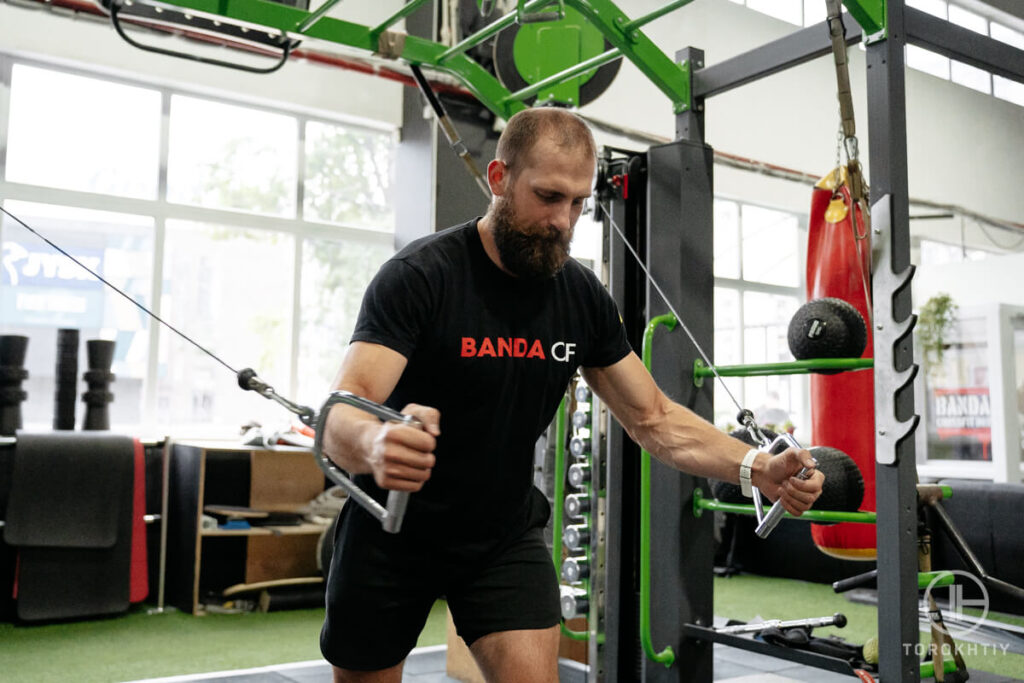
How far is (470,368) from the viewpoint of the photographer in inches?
68.1

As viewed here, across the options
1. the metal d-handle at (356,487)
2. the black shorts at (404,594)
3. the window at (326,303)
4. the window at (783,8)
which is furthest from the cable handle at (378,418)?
the window at (783,8)

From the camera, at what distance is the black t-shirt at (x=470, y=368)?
1.71 meters

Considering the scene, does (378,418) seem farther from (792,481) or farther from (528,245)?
(792,481)

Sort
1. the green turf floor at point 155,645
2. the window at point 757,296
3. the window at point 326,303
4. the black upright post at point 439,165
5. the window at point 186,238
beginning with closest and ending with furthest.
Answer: the green turf floor at point 155,645
the window at point 186,238
the black upright post at point 439,165
the window at point 326,303
the window at point 757,296

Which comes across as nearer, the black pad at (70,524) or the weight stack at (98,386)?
the black pad at (70,524)

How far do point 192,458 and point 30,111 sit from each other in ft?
8.32

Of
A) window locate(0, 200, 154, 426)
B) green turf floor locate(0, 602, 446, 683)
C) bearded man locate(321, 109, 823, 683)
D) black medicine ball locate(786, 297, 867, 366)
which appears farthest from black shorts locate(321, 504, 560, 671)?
window locate(0, 200, 154, 426)

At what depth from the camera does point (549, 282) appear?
74.0 inches

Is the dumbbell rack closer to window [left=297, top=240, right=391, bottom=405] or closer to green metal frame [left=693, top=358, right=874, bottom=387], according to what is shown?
green metal frame [left=693, top=358, right=874, bottom=387]

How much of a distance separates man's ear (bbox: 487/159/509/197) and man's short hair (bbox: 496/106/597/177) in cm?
1

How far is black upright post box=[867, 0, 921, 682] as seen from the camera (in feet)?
7.52

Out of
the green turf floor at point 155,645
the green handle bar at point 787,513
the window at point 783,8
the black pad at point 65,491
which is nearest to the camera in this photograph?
the green handle bar at point 787,513

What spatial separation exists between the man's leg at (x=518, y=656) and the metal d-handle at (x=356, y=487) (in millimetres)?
470

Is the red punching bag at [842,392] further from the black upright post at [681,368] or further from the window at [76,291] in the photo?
the window at [76,291]
